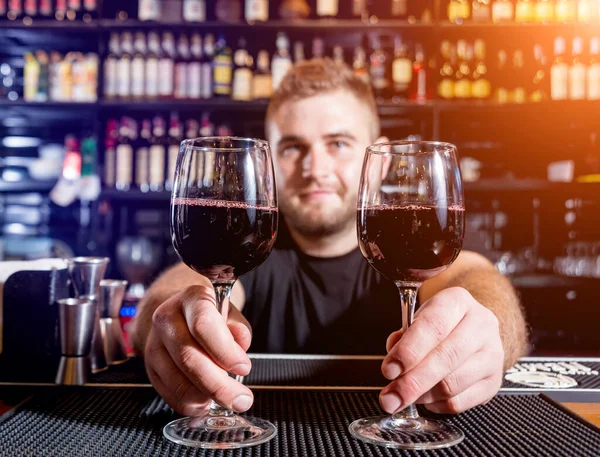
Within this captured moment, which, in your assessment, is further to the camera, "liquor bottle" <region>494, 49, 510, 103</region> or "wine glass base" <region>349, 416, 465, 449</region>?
"liquor bottle" <region>494, 49, 510, 103</region>

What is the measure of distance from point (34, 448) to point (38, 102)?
2403 mm

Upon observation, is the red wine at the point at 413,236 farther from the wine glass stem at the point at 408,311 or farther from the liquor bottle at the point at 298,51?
the liquor bottle at the point at 298,51

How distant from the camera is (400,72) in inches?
106

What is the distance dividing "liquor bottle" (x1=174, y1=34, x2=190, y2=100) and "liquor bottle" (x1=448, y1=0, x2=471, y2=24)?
1.21 metres

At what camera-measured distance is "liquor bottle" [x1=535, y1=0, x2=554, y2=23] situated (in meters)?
2.71

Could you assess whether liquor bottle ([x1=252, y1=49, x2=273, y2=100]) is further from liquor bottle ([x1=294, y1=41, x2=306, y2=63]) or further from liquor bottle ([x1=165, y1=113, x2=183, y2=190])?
liquor bottle ([x1=165, y1=113, x2=183, y2=190])

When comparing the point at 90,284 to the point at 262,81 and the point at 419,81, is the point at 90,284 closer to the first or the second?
the point at 262,81

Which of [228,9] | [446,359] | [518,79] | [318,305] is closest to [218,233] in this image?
[446,359]

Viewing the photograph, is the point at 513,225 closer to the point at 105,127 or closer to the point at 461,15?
the point at 461,15

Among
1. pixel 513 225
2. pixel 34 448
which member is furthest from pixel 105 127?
pixel 34 448

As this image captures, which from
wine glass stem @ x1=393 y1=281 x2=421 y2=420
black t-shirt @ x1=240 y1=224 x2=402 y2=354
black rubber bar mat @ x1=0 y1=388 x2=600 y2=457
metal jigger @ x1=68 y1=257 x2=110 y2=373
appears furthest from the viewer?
black t-shirt @ x1=240 y1=224 x2=402 y2=354

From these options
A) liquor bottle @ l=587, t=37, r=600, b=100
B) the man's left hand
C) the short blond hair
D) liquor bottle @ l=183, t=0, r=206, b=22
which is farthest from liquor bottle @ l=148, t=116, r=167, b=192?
the man's left hand

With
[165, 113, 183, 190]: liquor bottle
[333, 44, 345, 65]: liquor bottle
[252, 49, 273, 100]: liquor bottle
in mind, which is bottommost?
[165, 113, 183, 190]: liquor bottle

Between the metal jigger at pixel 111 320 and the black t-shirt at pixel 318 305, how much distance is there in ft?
1.72
